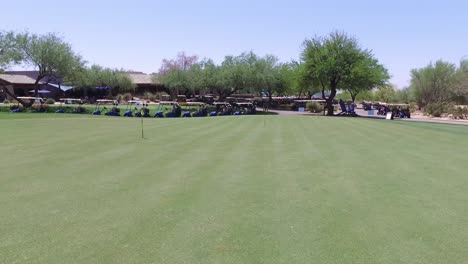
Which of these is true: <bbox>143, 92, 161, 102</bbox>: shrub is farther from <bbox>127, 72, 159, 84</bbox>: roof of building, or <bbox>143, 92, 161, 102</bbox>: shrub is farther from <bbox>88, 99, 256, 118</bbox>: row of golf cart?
<bbox>88, 99, 256, 118</bbox>: row of golf cart

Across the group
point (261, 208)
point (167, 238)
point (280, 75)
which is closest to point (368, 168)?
point (261, 208)

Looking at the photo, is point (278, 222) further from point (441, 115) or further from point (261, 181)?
point (441, 115)

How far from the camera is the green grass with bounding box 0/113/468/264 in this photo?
487 cm

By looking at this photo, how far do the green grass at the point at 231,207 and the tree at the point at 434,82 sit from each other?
2338 inches

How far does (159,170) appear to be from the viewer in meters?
9.73

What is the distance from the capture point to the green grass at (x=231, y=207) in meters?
4.87

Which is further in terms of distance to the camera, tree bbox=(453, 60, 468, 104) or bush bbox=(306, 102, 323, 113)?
tree bbox=(453, 60, 468, 104)

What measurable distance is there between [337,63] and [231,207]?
137 ft

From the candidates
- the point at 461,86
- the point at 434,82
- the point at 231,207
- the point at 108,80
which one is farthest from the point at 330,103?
the point at 108,80

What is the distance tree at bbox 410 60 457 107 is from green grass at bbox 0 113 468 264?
59.4 m

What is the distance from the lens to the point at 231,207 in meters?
6.65

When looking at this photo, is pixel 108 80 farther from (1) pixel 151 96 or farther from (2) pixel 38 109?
(2) pixel 38 109

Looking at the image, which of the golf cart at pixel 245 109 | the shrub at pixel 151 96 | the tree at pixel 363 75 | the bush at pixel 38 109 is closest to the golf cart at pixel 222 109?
the golf cart at pixel 245 109

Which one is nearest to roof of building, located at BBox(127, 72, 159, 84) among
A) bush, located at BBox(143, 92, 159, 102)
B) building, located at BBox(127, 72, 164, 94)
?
building, located at BBox(127, 72, 164, 94)
